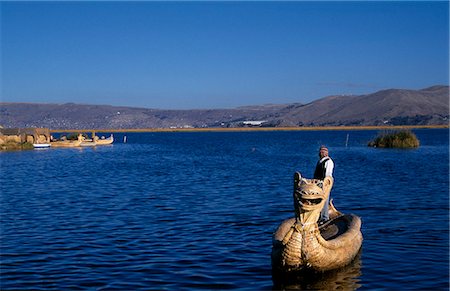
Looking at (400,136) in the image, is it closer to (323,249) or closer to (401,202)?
(401,202)

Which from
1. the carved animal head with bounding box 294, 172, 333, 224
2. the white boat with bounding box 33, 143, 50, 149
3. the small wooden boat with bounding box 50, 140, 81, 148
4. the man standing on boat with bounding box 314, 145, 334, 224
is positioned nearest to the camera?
the carved animal head with bounding box 294, 172, 333, 224

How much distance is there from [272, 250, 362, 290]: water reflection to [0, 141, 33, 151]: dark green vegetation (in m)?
62.7

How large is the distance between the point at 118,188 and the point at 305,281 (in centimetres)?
1885

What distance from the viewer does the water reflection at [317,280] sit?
455 inches

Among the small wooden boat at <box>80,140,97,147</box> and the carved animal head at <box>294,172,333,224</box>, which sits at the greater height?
the carved animal head at <box>294,172,333,224</box>

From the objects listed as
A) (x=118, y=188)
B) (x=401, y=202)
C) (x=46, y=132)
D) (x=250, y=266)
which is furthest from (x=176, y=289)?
(x=46, y=132)

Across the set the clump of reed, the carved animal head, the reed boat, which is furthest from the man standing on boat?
the clump of reed

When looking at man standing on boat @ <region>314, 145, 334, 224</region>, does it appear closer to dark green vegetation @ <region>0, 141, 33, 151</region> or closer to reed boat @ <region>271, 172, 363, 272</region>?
reed boat @ <region>271, 172, 363, 272</region>

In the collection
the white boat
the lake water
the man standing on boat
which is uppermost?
the man standing on boat

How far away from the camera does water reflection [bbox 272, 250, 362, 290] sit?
37.9 ft

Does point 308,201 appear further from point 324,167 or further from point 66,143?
point 66,143

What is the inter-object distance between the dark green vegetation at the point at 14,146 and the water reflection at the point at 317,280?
62651 millimetres

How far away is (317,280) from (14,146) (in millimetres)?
63803

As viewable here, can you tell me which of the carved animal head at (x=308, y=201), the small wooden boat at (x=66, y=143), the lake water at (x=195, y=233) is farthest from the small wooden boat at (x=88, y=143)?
the carved animal head at (x=308, y=201)
